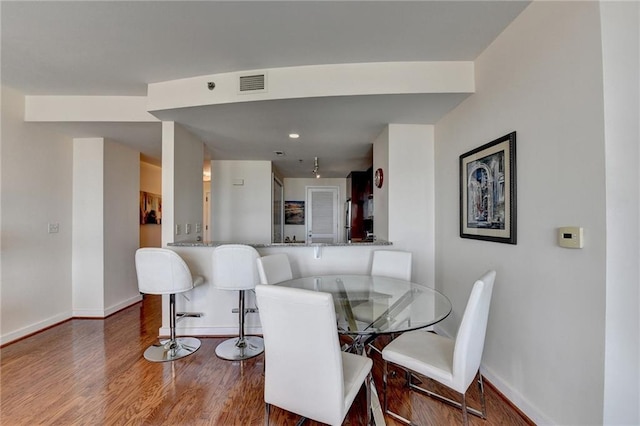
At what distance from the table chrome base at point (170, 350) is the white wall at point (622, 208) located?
2.87m

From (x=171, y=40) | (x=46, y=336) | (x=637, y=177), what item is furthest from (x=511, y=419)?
(x=46, y=336)

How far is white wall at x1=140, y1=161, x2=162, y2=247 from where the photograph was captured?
16.0 ft

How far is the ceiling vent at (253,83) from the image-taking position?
2.35 metres

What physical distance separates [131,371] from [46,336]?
156cm

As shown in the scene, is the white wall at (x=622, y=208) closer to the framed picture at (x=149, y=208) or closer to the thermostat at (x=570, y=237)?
the thermostat at (x=570, y=237)

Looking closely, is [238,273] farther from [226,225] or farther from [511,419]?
[226,225]

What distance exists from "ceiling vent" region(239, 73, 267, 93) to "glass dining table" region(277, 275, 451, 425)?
1660 millimetres

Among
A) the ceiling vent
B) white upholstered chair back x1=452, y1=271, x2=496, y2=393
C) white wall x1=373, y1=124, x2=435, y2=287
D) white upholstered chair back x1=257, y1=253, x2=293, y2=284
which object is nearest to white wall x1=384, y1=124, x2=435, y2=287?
white wall x1=373, y1=124, x2=435, y2=287

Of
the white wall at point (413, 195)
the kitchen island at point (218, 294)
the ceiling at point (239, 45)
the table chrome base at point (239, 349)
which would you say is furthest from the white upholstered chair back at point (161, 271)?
the white wall at point (413, 195)

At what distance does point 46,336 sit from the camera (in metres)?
2.96

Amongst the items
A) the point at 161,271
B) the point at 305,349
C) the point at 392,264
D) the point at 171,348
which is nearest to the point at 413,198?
the point at 392,264

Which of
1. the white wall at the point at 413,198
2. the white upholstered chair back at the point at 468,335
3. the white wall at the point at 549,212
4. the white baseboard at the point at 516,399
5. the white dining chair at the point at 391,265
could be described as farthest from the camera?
the white wall at the point at 413,198

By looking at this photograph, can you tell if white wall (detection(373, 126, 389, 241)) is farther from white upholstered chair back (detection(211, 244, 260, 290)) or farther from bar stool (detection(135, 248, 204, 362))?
bar stool (detection(135, 248, 204, 362))

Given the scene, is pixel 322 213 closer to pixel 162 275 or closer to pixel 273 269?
pixel 273 269
